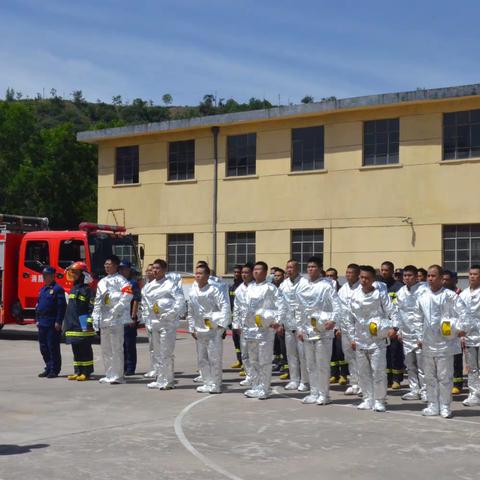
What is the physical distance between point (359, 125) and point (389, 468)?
18.2 m

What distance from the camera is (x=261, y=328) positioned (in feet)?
39.5

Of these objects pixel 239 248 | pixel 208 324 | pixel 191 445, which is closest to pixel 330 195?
pixel 239 248

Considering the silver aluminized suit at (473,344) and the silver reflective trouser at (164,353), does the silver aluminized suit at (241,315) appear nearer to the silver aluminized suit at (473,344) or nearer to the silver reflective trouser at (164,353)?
the silver reflective trouser at (164,353)

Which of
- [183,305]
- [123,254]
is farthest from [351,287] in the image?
[123,254]

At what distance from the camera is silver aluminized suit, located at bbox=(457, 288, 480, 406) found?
37.8 ft

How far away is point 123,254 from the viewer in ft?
69.6

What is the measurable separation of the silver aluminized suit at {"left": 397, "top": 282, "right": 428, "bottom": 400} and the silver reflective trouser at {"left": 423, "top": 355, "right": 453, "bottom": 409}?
1.12m

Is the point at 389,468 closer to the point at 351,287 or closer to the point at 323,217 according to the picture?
the point at 351,287

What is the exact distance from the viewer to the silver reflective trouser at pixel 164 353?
42.3 ft

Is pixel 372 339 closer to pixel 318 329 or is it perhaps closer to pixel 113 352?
pixel 318 329

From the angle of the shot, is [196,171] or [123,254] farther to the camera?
[196,171]

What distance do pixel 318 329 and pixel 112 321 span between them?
144 inches

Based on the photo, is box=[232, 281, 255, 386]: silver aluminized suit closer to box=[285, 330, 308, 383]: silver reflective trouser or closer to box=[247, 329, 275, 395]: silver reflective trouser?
box=[247, 329, 275, 395]: silver reflective trouser

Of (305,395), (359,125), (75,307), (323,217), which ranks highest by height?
(359,125)
